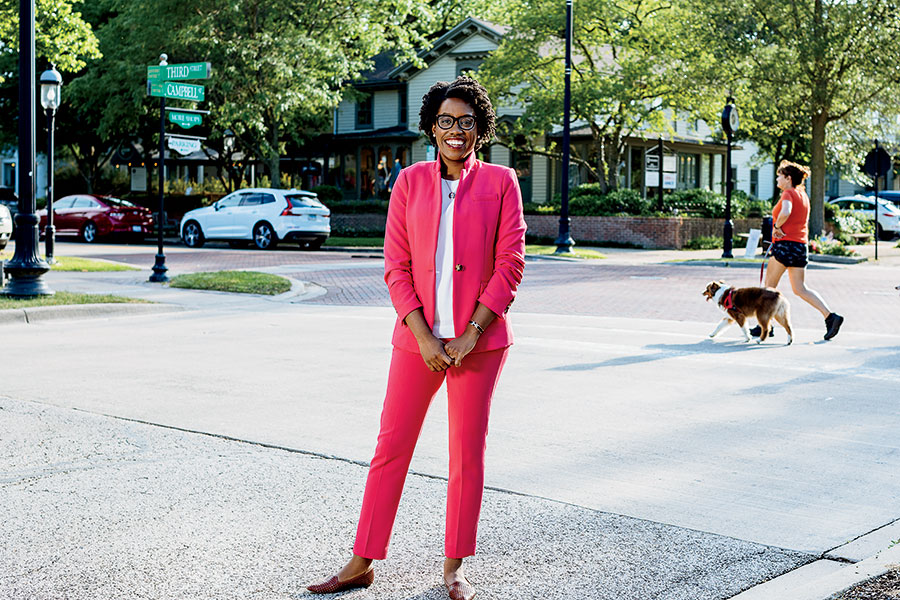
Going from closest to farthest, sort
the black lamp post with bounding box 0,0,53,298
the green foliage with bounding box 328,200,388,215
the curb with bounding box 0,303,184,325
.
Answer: the curb with bounding box 0,303,184,325
the black lamp post with bounding box 0,0,53,298
the green foliage with bounding box 328,200,388,215

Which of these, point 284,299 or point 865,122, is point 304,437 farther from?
point 865,122

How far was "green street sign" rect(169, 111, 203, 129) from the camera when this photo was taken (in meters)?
17.9

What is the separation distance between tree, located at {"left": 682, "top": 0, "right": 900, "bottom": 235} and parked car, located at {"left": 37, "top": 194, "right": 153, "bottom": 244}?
17447mm

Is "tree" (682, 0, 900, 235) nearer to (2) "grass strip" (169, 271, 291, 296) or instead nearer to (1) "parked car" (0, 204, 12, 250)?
(2) "grass strip" (169, 271, 291, 296)

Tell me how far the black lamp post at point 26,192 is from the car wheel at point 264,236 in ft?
49.3

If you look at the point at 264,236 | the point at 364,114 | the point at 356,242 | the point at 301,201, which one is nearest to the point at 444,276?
the point at 301,201

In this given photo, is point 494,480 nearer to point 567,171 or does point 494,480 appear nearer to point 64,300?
point 64,300

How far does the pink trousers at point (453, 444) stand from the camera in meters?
3.89

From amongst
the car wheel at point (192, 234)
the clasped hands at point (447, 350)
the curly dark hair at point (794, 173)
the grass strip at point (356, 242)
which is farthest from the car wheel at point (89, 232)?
the clasped hands at point (447, 350)

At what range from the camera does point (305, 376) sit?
350 inches

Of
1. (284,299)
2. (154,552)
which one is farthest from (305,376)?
(284,299)

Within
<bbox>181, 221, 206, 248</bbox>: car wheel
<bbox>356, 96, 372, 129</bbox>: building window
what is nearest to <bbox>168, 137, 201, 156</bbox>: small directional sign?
<bbox>181, 221, 206, 248</bbox>: car wheel

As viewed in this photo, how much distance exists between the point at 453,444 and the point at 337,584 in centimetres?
65

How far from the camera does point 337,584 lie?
12.8 feet
